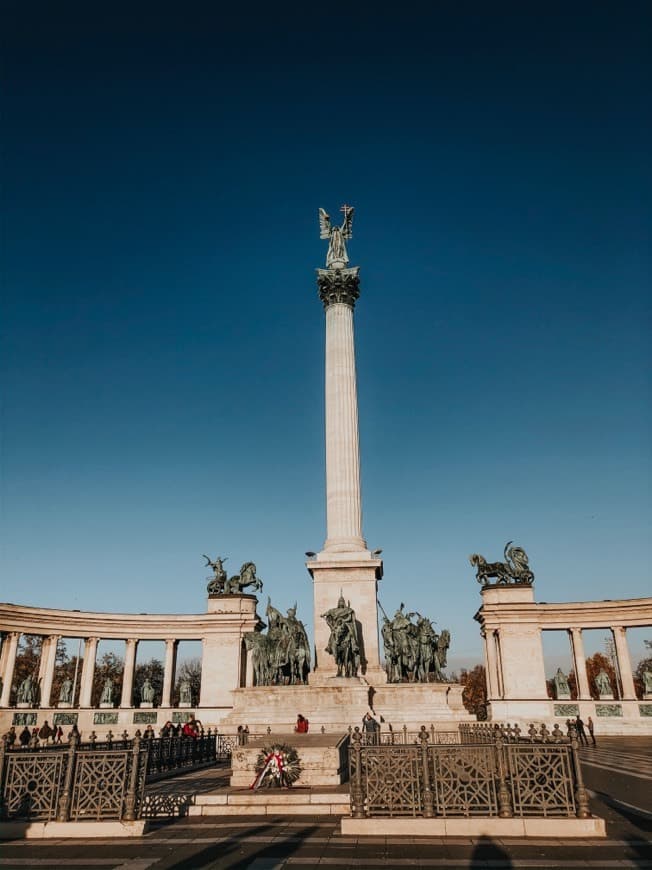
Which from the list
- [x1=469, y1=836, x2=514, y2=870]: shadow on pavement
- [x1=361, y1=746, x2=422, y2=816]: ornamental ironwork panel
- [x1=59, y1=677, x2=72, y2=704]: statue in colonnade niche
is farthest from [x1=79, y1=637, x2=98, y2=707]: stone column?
[x1=469, y1=836, x2=514, y2=870]: shadow on pavement

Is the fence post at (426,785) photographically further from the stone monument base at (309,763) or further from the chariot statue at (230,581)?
the chariot statue at (230,581)

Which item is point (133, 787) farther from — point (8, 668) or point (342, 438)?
point (8, 668)

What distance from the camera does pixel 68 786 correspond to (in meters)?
Answer: 10.9

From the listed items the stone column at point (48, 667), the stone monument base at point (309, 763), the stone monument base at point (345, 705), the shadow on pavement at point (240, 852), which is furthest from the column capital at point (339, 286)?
the stone column at point (48, 667)

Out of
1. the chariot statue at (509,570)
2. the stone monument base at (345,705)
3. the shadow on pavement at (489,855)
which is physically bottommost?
the shadow on pavement at (489,855)

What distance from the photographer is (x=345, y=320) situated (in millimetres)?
38594

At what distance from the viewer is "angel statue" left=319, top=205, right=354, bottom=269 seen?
40938 millimetres

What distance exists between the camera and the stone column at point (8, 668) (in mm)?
47156

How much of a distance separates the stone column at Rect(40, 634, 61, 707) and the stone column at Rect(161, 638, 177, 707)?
868cm

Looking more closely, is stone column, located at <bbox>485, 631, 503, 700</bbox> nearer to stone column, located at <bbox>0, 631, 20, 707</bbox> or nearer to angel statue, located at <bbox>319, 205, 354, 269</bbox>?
angel statue, located at <bbox>319, 205, 354, 269</bbox>

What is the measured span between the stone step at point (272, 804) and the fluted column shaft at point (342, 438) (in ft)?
64.1

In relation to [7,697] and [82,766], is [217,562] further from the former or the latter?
[82,766]

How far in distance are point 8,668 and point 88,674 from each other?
6061 millimetres

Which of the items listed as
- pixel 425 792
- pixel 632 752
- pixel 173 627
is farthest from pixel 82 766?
pixel 173 627
